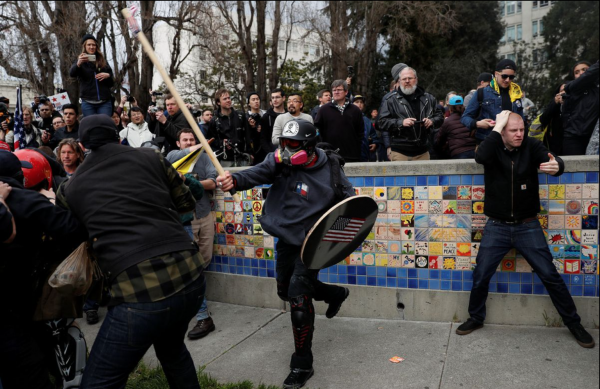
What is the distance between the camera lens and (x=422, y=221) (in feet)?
16.2

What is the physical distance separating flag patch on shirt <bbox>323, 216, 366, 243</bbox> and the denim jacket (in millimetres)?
2452

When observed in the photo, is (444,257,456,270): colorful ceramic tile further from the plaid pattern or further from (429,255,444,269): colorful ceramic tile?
the plaid pattern

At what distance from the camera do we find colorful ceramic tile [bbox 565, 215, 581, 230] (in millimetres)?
4496

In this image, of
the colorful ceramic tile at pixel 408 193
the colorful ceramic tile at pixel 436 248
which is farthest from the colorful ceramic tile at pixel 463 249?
the colorful ceramic tile at pixel 408 193

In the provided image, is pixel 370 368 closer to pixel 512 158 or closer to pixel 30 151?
pixel 512 158

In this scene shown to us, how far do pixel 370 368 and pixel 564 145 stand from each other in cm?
367

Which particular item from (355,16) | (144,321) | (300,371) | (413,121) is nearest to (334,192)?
(300,371)

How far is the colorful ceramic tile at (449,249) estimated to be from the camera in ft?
15.9

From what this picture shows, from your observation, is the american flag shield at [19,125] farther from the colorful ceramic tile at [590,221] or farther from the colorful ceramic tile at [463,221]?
the colorful ceramic tile at [590,221]

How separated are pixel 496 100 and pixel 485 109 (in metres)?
0.15

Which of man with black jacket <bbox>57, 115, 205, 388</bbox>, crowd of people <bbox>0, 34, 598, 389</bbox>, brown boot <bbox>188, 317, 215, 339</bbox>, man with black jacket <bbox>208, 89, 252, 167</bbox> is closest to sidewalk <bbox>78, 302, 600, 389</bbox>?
brown boot <bbox>188, 317, 215, 339</bbox>

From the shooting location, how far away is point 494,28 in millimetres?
26625

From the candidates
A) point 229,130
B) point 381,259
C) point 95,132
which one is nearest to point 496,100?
point 381,259

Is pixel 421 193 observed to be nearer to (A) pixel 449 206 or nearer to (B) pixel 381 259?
(A) pixel 449 206
